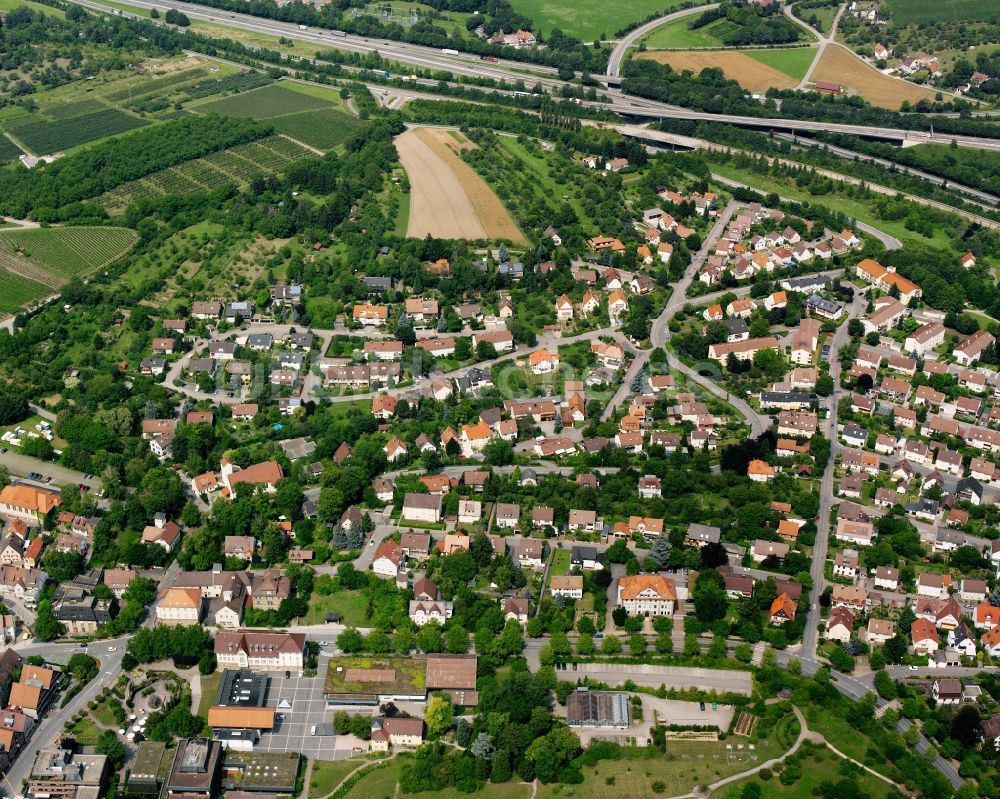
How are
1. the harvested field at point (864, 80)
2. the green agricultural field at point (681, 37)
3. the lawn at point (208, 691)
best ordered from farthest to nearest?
the green agricultural field at point (681, 37) → the harvested field at point (864, 80) → the lawn at point (208, 691)

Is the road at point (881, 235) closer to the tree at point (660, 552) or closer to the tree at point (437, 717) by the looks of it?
the tree at point (660, 552)

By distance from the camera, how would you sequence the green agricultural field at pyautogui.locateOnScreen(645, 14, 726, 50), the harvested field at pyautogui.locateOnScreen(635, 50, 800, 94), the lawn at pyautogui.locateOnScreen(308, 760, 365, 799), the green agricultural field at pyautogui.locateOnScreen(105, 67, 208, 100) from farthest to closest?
the green agricultural field at pyautogui.locateOnScreen(645, 14, 726, 50) → the harvested field at pyautogui.locateOnScreen(635, 50, 800, 94) → the green agricultural field at pyautogui.locateOnScreen(105, 67, 208, 100) → the lawn at pyautogui.locateOnScreen(308, 760, 365, 799)

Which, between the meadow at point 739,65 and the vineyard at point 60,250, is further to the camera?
the meadow at point 739,65

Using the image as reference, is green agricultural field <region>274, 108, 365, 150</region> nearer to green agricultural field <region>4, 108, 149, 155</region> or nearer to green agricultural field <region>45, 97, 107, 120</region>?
green agricultural field <region>4, 108, 149, 155</region>

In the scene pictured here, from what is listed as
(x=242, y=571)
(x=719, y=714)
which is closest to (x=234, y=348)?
(x=242, y=571)

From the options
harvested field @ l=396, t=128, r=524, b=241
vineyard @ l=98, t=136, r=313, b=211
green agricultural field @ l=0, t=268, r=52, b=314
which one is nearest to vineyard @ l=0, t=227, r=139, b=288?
green agricultural field @ l=0, t=268, r=52, b=314

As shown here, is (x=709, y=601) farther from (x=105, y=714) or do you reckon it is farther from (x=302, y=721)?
(x=105, y=714)

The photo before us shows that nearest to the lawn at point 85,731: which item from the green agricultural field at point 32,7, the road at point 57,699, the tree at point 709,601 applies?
the road at point 57,699
